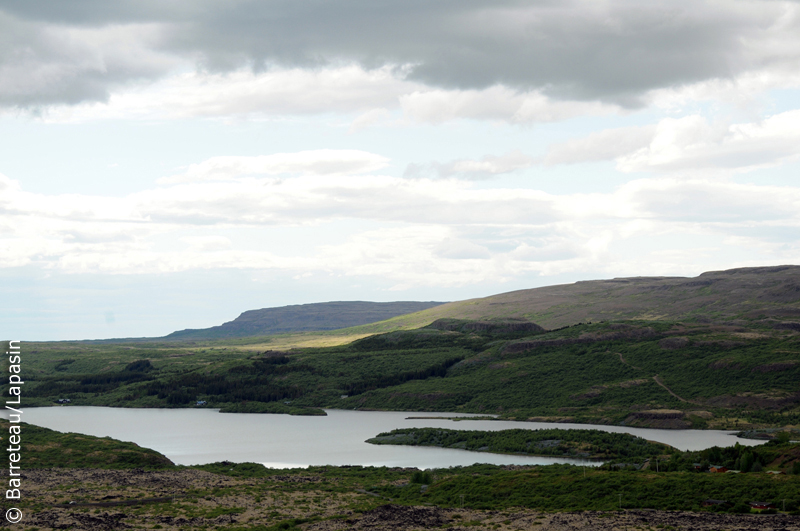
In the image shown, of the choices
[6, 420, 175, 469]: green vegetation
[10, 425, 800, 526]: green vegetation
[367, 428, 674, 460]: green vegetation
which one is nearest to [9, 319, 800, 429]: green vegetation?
[367, 428, 674, 460]: green vegetation

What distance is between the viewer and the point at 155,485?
2603 inches

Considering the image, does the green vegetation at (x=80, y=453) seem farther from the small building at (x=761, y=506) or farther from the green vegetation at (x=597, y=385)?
the green vegetation at (x=597, y=385)

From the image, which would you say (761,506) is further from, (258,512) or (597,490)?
(258,512)

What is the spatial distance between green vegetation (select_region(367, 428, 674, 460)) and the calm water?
12.4 ft

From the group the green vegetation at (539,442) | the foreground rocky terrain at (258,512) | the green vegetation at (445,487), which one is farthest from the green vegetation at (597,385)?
the foreground rocky terrain at (258,512)

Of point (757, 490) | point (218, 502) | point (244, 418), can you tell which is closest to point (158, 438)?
point (244, 418)

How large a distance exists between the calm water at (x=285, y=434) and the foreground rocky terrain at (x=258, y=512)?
90.8 feet

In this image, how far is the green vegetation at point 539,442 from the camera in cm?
9656

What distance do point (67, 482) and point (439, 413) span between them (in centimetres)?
10486

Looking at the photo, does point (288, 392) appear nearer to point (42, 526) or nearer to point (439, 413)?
point (439, 413)

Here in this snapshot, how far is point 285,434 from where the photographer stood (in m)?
131

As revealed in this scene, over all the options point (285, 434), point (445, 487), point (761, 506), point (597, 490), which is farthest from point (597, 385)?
point (761, 506)

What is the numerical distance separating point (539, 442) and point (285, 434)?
48.5 meters

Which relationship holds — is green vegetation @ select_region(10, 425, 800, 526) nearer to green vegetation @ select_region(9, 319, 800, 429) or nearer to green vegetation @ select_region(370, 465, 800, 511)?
green vegetation @ select_region(370, 465, 800, 511)
